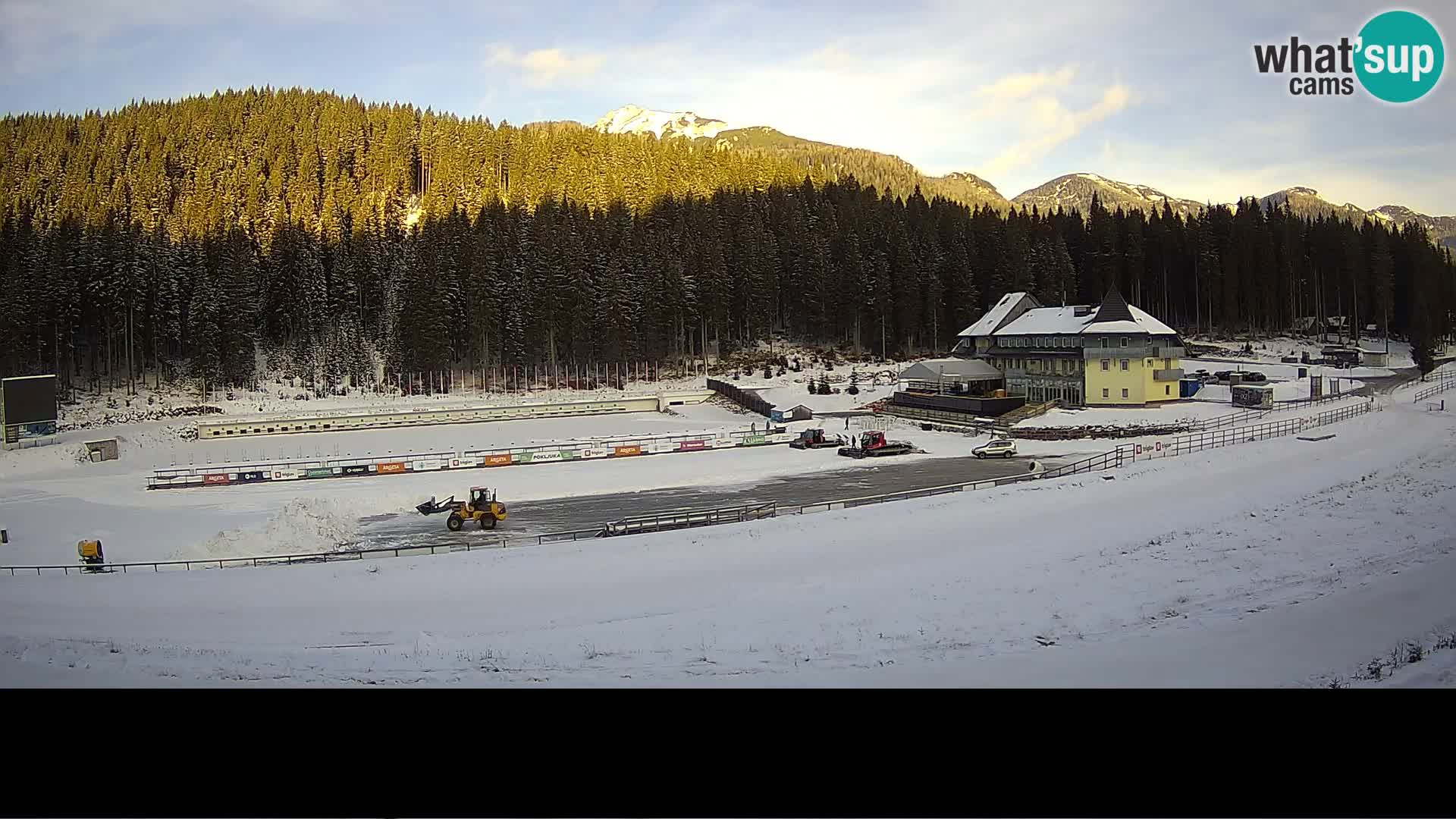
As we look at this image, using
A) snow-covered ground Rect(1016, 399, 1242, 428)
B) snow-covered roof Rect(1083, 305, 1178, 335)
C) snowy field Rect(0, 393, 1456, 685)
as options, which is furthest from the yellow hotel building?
snowy field Rect(0, 393, 1456, 685)

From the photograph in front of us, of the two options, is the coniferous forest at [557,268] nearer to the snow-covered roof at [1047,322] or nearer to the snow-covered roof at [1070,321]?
the snow-covered roof at [1070,321]

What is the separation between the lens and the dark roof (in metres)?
46.7

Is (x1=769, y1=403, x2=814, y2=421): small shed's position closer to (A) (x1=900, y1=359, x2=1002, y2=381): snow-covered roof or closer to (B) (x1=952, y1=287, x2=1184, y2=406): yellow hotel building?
(A) (x1=900, y1=359, x2=1002, y2=381): snow-covered roof

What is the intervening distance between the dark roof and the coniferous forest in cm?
1984

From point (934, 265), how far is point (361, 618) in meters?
68.5

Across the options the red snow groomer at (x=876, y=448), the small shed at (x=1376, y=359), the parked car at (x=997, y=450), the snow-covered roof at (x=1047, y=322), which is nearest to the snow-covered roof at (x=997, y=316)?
the snow-covered roof at (x=1047, y=322)

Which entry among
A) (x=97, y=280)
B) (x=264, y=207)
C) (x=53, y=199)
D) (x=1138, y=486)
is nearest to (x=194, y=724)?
A: (x=1138, y=486)

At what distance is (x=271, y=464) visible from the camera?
1512 inches

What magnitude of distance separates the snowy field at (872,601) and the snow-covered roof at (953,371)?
27.1m

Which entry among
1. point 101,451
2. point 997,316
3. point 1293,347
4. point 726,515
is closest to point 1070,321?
point 997,316

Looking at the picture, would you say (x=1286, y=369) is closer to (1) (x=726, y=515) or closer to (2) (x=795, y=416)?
(2) (x=795, y=416)

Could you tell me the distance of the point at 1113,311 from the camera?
47.1 m

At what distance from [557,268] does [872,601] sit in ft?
200

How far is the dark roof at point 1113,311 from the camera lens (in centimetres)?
4669
